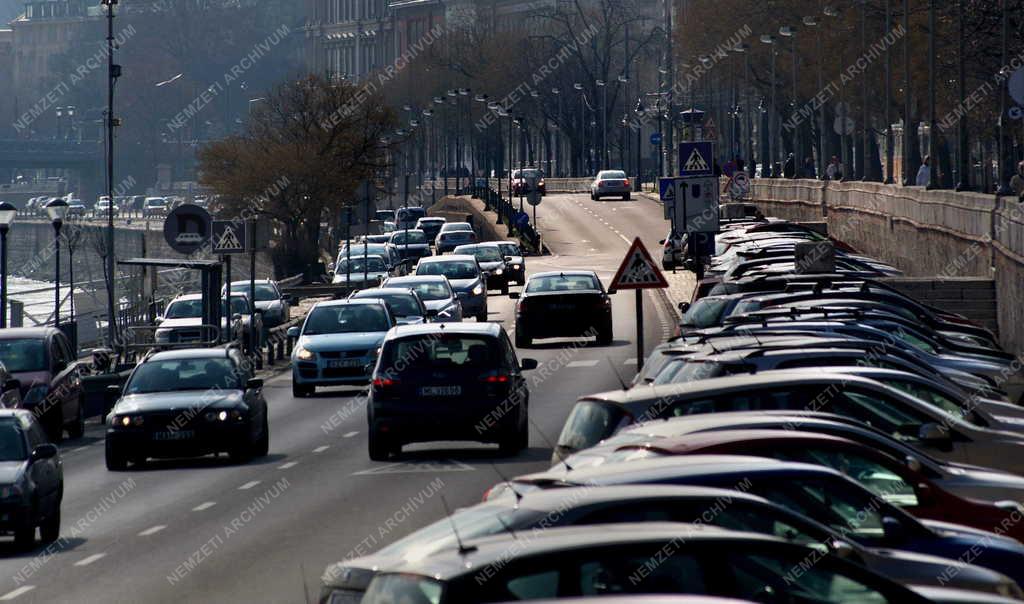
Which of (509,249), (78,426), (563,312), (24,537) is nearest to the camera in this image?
(24,537)

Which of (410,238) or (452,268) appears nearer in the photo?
(452,268)

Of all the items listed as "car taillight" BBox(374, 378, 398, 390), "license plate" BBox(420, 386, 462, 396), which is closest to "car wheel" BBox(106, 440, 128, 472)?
"car taillight" BBox(374, 378, 398, 390)

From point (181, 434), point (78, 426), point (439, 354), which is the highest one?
point (439, 354)

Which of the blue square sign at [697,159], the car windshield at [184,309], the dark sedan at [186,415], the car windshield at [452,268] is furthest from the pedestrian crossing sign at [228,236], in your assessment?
the dark sedan at [186,415]

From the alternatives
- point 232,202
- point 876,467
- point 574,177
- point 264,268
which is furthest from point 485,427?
point 574,177

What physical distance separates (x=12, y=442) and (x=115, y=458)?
252 inches

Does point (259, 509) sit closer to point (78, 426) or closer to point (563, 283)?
point (78, 426)

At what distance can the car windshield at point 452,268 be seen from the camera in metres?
51.2

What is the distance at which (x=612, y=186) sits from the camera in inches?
4589

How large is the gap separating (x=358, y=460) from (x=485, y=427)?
191cm

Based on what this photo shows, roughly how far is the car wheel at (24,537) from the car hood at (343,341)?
15.5m

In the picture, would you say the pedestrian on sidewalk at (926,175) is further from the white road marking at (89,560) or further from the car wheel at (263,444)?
the white road marking at (89,560)

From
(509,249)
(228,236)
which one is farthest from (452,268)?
(509,249)

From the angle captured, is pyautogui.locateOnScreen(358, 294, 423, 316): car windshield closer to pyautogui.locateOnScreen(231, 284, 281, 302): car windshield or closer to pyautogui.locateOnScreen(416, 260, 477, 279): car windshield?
pyautogui.locateOnScreen(416, 260, 477, 279): car windshield
